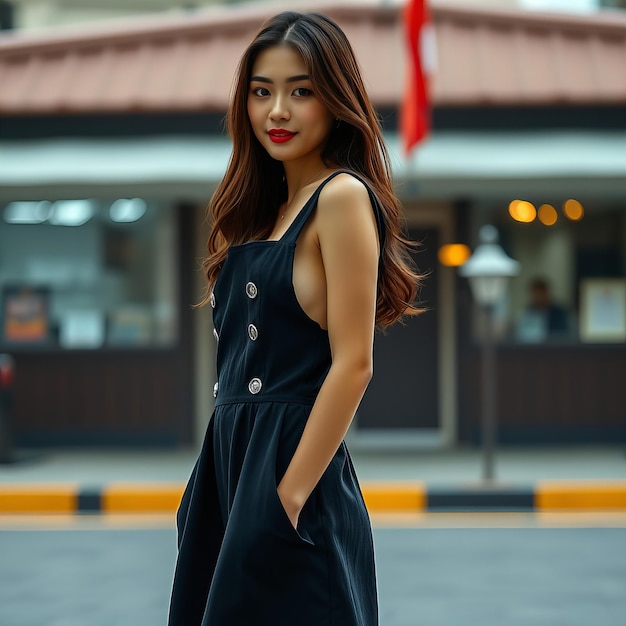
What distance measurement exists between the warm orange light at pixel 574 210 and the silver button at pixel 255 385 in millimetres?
9009

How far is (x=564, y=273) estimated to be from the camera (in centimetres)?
1063

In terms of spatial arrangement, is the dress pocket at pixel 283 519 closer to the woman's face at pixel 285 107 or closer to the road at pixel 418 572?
the woman's face at pixel 285 107

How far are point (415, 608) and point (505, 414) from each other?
18.8 ft

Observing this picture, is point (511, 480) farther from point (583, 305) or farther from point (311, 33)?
point (311, 33)

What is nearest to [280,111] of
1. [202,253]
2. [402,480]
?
[402,480]

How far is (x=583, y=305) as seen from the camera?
10.7 meters

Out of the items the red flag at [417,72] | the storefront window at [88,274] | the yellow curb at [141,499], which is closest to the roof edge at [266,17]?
the storefront window at [88,274]

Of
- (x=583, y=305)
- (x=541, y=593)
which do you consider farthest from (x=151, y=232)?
(x=541, y=593)

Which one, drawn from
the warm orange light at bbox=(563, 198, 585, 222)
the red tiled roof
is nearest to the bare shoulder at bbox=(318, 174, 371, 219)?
the red tiled roof

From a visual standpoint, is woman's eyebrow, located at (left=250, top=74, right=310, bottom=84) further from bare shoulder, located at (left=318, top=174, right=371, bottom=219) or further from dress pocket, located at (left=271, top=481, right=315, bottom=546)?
dress pocket, located at (left=271, top=481, right=315, bottom=546)

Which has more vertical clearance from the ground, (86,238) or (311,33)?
(311,33)

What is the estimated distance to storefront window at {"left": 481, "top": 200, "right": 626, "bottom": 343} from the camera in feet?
34.8

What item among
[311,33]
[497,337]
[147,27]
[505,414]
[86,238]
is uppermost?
[147,27]

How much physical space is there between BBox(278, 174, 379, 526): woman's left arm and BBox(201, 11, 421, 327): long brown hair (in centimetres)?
12
